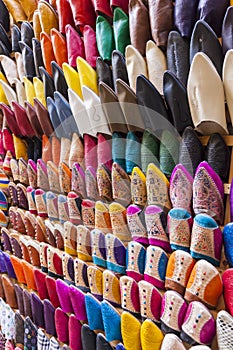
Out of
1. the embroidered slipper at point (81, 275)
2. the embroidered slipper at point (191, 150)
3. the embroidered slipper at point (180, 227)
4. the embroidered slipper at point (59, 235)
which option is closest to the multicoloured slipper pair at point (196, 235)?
the embroidered slipper at point (180, 227)

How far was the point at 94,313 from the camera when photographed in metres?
1.43

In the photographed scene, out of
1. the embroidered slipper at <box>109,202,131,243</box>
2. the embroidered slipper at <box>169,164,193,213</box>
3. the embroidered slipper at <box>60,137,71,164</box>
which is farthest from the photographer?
the embroidered slipper at <box>60,137,71,164</box>

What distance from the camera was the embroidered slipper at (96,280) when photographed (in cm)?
144

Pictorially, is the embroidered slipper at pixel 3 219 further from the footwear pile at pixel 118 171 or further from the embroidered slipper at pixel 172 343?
the embroidered slipper at pixel 172 343

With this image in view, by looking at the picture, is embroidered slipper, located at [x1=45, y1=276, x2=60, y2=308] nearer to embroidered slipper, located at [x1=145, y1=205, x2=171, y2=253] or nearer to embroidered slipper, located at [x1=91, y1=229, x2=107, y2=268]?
embroidered slipper, located at [x1=91, y1=229, x2=107, y2=268]

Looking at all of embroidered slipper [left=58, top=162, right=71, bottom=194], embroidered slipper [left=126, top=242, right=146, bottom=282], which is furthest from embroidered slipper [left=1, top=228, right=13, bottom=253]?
embroidered slipper [left=126, top=242, right=146, bottom=282]

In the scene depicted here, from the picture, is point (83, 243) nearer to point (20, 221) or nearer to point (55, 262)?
point (55, 262)

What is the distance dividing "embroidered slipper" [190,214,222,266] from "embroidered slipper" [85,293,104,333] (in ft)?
1.62

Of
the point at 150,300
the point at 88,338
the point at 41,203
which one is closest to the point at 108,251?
the point at 150,300

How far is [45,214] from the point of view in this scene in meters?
1.74

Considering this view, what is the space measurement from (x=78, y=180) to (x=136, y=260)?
1.28 ft

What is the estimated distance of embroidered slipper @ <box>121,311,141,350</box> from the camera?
127 cm

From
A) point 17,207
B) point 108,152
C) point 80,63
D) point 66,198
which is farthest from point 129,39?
point 17,207

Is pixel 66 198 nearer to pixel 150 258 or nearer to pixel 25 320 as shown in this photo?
pixel 150 258
